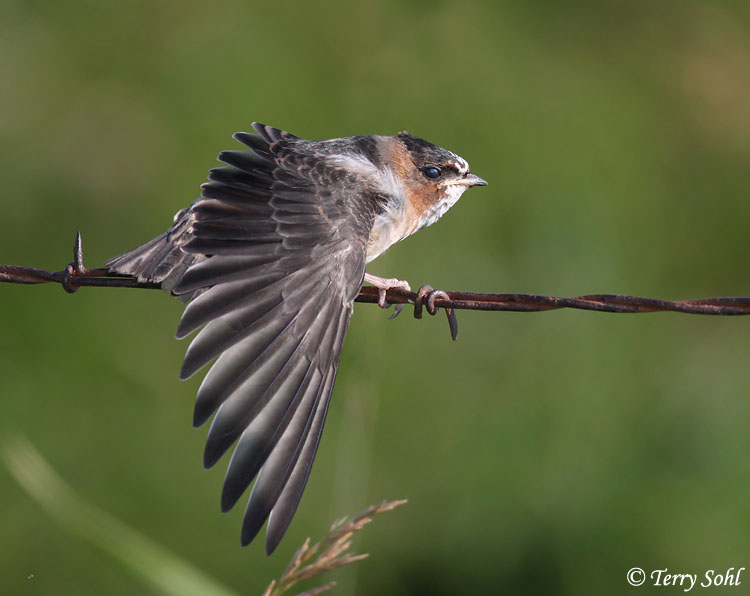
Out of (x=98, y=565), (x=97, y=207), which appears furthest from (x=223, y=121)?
(x=98, y=565)

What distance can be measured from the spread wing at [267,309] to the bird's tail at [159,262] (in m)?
0.01

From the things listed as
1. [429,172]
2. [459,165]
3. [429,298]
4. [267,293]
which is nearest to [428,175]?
[429,172]

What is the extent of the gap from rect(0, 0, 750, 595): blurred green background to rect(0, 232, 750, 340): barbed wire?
157cm

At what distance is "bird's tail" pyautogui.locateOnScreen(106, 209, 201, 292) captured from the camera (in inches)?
193

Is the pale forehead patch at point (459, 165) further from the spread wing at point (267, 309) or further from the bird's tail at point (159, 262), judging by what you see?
the bird's tail at point (159, 262)

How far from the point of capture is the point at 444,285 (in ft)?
29.0

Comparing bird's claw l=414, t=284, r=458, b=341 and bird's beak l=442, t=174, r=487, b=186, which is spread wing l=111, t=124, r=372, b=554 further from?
bird's beak l=442, t=174, r=487, b=186

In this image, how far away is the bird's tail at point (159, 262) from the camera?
489 cm

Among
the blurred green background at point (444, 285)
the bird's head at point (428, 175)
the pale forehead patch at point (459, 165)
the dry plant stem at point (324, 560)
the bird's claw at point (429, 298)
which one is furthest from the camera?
the blurred green background at point (444, 285)

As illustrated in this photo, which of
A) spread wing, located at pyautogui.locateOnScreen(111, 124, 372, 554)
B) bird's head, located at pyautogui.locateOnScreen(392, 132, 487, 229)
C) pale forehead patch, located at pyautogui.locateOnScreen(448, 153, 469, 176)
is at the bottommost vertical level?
spread wing, located at pyautogui.locateOnScreen(111, 124, 372, 554)

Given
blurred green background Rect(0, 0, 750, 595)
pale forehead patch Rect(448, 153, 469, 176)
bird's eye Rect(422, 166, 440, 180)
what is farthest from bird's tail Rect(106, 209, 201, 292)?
pale forehead patch Rect(448, 153, 469, 176)

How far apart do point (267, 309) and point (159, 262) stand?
647mm

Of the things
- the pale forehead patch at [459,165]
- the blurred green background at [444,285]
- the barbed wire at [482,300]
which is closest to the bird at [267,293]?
the barbed wire at [482,300]

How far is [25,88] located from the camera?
1097 centimetres
